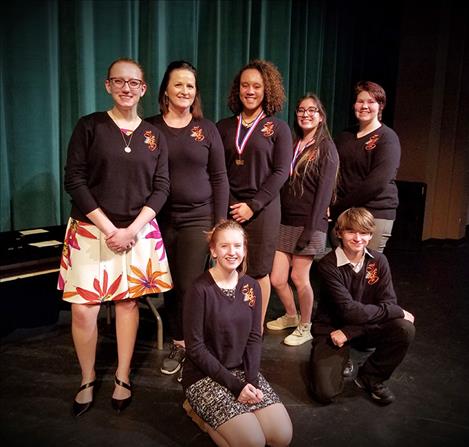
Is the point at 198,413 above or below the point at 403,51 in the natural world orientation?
below

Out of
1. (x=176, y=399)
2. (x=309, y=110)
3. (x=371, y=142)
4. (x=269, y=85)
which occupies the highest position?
(x=269, y=85)

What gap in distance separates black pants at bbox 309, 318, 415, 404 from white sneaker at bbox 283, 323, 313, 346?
43 cm

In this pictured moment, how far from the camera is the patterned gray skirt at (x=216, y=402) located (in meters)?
1.72

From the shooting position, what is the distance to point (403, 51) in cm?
486

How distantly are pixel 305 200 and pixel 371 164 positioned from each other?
0.37 meters

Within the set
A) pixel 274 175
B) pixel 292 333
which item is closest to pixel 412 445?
pixel 292 333

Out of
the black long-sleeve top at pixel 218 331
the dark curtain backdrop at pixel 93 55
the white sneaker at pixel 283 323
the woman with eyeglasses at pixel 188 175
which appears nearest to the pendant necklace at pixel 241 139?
the woman with eyeglasses at pixel 188 175

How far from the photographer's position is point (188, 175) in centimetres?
216

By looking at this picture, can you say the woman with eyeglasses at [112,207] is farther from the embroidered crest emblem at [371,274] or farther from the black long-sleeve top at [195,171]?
the embroidered crest emblem at [371,274]

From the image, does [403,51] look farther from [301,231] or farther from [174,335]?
[174,335]

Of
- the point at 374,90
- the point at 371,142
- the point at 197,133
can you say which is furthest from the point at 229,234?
the point at 374,90

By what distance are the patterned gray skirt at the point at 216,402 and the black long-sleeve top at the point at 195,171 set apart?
697 mm

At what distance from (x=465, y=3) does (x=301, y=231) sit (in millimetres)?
3307

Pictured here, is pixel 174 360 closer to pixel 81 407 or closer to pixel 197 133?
pixel 81 407
